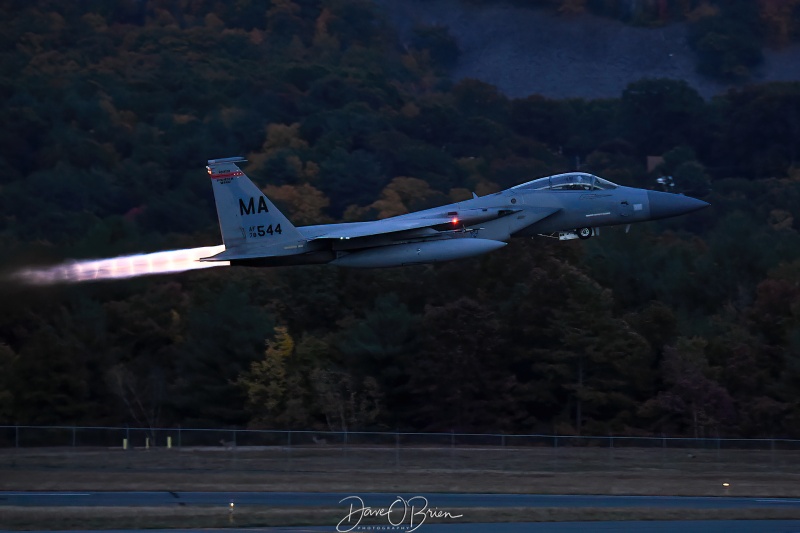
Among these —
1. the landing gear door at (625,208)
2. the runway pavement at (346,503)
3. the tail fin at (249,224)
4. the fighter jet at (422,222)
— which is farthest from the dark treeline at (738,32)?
the runway pavement at (346,503)

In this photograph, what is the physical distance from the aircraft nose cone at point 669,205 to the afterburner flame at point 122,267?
42.3ft

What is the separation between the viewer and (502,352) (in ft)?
194

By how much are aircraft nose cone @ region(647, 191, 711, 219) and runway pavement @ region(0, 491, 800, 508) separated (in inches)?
331

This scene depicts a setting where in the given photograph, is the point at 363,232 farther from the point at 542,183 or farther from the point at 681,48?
the point at 681,48

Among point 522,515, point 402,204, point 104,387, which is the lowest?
point 522,515

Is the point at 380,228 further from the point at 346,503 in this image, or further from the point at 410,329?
the point at 410,329

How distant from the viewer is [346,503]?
33.2 meters

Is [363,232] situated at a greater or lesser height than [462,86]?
lesser

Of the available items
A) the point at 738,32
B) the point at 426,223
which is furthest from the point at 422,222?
the point at 738,32

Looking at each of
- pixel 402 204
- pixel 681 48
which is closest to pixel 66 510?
pixel 402 204

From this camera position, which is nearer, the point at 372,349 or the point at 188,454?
the point at 188,454

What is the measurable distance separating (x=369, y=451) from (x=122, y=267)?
37.4 feet

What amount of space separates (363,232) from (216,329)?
2402cm

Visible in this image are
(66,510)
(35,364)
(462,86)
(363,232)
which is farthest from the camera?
(462,86)
